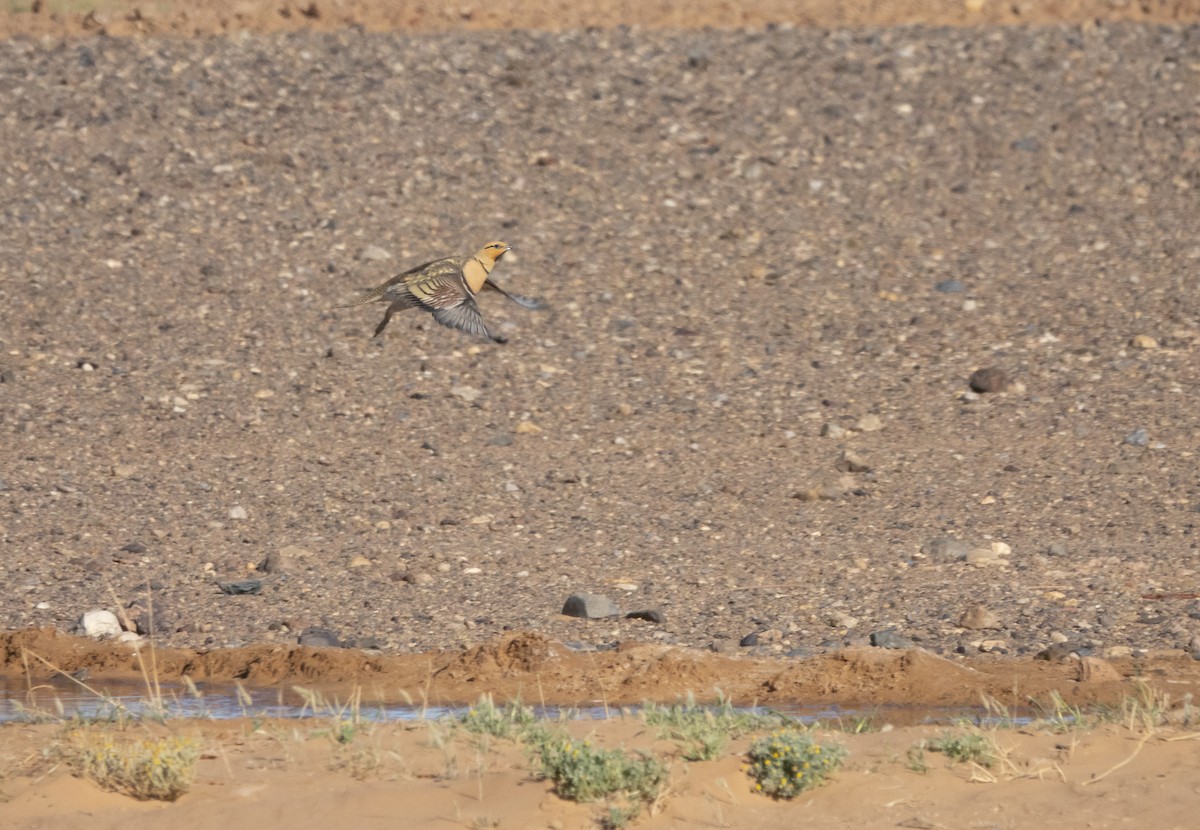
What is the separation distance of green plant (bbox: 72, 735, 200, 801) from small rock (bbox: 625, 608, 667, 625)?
8.90 ft

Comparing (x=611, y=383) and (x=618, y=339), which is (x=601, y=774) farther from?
(x=618, y=339)

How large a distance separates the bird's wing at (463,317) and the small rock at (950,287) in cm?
676

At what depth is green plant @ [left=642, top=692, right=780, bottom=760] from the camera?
5.61 meters

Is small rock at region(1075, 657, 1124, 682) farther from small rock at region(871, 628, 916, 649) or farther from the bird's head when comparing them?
the bird's head

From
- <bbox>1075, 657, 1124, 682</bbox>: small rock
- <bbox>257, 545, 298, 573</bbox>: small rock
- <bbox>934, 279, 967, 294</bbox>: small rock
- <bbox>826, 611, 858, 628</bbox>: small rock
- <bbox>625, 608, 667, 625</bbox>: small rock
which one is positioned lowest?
<bbox>1075, 657, 1124, 682</bbox>: small rock

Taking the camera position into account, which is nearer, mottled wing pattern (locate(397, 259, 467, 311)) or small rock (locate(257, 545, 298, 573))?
mottled wing pattern (locate(397, 259, 467, 311))

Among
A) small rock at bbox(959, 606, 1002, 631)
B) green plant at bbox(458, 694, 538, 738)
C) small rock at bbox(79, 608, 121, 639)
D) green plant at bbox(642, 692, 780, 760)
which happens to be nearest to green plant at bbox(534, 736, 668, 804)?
green plant at bbox(642, 692, 780, 760)

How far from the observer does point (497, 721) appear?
5.88m

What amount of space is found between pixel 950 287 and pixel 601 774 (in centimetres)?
774

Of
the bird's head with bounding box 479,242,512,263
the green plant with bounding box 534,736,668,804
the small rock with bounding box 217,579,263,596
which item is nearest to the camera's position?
the green plant with bounding box 534,736,668,804

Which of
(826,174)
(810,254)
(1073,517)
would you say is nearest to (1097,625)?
(1073,517)

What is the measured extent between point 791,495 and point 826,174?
465 cm

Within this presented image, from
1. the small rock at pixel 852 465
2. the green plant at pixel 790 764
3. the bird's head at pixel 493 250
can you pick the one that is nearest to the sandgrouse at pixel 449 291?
the bird's head at pixel 493 250

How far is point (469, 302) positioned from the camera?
6.21 meters
